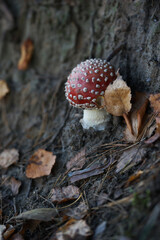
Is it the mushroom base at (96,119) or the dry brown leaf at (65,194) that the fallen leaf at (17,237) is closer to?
the dry brown leaf at (65,194)

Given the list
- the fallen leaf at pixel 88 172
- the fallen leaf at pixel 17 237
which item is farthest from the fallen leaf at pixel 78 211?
the fallen leaf at pixel 17 237

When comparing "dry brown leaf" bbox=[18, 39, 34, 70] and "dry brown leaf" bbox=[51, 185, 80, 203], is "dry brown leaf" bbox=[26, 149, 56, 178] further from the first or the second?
"dry brown leaf" bbox=[18, 39, 34, 70]

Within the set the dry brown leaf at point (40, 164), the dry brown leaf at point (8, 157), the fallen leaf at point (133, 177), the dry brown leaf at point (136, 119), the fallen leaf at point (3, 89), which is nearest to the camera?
the fallen leaf at point (133, 177)

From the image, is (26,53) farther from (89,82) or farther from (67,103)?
(89,82)

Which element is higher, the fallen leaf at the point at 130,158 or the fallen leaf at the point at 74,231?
the fallen leaf at the point at 130,158

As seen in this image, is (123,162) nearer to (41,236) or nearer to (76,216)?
(76,216)

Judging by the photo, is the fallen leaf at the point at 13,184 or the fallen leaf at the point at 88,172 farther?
the fallen leaf at the point at 13,184

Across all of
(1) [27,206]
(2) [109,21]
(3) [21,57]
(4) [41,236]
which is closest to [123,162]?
(4) [41,236]

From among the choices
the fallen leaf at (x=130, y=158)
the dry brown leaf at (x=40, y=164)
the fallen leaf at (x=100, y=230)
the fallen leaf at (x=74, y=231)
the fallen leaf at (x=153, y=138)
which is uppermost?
the fallen leaf at (x=153, y=138)
